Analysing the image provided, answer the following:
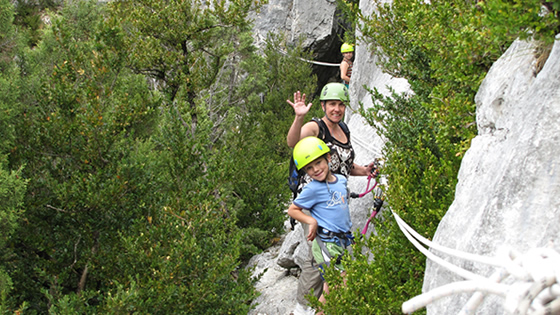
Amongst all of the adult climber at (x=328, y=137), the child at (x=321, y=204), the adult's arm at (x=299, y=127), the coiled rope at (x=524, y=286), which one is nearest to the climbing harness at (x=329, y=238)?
the child at (x=321, y=204)

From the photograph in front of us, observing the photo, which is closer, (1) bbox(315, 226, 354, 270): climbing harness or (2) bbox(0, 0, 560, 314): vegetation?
(2) bbox(0, 0, 560, 314): vegetation

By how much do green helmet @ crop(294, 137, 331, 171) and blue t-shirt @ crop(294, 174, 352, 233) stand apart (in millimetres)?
250

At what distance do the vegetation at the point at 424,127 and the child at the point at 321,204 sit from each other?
381 millimetres

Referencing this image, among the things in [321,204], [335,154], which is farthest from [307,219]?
[335,154]

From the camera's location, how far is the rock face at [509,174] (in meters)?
1.80

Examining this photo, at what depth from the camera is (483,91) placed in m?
2.44

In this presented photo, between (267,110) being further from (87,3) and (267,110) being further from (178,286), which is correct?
(178,286)

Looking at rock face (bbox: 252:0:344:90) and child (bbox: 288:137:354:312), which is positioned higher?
rock face (bbox: 252:0:344:90)

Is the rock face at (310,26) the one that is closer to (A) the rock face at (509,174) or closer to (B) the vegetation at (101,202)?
(B) the vegetation at (101,202)

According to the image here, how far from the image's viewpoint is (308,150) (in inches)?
157

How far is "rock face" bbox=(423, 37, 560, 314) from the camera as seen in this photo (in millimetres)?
1796

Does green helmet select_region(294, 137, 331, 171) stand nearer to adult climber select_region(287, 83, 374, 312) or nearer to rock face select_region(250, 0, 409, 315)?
adult climber select_region(287, 83, 374, 312)

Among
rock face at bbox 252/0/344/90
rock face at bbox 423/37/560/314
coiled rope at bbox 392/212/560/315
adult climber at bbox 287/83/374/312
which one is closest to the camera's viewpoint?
coiled rope at bbox 392/212/560/315

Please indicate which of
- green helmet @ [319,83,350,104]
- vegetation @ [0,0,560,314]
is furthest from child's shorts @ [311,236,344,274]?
green helmet @ [319,83,350,104]
